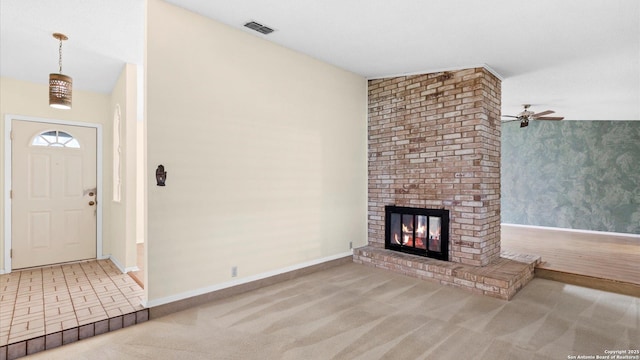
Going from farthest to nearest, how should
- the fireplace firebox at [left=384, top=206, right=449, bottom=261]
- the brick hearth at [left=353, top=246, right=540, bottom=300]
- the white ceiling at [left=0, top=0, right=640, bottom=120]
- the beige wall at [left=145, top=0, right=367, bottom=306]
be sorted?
the fireplace firebox at [left=384, top=206, right=449, bottom=261], the brick hearth at [left=353, top=246, right=540, bottom=300], the beige wall at [left=145, top=0, right=367, bottom=306], the white ceiling at [left=0, top=0, right=640, bottom=120]

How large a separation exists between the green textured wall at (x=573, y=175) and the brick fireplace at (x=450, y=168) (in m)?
4.24

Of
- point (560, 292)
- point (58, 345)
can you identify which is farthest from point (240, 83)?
point (560, 292)

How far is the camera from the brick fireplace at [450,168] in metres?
Result: 4.05

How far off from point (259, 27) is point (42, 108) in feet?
11.4

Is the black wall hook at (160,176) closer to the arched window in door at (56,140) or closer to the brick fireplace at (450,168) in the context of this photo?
the arched window in door at (56,140)

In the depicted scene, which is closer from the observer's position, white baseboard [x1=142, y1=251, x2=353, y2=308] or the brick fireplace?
white baseboard [x1=142, y1=251, x2=353, y2=308]

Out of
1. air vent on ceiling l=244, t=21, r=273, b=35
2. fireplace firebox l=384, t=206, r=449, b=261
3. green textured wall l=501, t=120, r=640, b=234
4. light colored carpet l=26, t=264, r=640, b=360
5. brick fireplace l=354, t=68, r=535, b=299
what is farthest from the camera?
green textured wall l=501, t=120, r=640, b=234

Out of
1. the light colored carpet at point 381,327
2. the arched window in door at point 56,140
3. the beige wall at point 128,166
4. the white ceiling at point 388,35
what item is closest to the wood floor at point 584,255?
the light colored carpet at point 381,327

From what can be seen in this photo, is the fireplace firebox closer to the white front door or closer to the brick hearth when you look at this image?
the brick hearth

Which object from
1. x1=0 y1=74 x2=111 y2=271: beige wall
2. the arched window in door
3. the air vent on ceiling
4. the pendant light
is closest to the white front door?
the arched window in door

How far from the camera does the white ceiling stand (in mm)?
2855

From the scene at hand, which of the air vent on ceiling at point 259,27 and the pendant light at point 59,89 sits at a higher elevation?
the air vent on ceiling at point 259,27

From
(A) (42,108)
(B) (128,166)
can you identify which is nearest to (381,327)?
(B) (128,166)

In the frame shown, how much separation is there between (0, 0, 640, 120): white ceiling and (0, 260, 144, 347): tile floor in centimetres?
260
